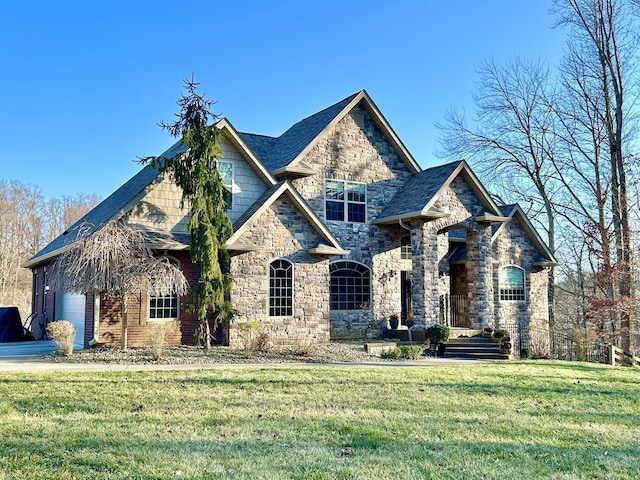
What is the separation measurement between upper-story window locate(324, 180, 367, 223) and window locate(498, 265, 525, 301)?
675 cm

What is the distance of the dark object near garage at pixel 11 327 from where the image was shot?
23.1m

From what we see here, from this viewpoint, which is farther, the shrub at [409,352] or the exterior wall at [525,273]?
the exterior wall at [525,273]

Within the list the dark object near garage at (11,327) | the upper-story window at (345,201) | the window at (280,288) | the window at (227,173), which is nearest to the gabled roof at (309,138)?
the upper-story window at (345,201)

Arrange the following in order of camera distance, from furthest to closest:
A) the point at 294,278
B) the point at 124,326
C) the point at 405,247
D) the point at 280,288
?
1. the point at 405,247
2. the point at 294,278
3. the point at 280,288
4. the point at 124,326

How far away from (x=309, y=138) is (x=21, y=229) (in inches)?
1285

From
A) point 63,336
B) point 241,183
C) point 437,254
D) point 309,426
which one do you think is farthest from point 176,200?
point 309,426

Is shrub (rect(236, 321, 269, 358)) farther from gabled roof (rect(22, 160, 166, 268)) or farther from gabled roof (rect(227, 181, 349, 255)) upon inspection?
gabled roof (rect(22, 160, 166, 268))

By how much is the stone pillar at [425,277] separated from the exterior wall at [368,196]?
186cm

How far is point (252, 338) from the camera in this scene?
54.5 feet

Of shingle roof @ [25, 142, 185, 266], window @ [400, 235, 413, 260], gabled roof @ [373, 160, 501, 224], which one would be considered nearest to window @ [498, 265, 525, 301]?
gabled roof @ [373, 160, 501, 224]

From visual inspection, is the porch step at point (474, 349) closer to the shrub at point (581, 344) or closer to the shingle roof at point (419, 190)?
the shrub at point (581, 344)

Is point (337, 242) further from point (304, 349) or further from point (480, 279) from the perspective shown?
point (480, 279)

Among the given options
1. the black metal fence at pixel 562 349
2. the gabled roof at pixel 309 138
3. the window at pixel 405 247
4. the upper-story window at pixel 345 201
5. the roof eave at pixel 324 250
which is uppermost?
the gabled roof at pixel 309 138

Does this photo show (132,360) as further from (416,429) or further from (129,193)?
(416,429)
